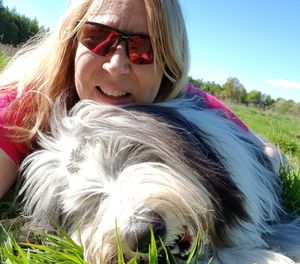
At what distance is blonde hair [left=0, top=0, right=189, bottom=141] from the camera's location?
263 cm

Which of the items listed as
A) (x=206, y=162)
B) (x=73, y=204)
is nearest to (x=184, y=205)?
(x=206, y=162)

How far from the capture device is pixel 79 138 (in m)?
2.28

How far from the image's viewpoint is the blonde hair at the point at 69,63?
8.63ft

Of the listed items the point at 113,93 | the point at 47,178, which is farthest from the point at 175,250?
the point at 113,93

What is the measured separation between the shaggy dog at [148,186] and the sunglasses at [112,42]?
0.99 feet

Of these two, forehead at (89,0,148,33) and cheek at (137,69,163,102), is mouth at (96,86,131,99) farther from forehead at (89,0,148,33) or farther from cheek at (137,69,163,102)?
forehead at (89,0,148,33)

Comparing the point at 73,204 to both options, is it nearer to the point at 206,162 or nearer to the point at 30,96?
the point at 206,162

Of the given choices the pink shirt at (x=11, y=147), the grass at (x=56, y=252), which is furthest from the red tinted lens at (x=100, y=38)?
the grass at (x=56, y=252)

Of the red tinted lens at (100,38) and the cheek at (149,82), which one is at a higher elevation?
the red tinted lens at (100,38)

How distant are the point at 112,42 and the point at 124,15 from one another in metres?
0.16

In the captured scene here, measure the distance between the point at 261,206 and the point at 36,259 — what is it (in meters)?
1.25

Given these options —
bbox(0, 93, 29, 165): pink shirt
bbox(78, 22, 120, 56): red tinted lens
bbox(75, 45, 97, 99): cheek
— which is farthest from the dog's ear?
bbox(78, 22, 120, 56): red tinted lens

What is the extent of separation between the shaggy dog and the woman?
0.18m

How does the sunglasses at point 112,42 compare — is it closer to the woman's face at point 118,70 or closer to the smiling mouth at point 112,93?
the woman's face at point 118,70
